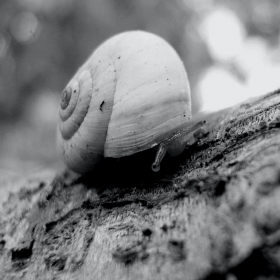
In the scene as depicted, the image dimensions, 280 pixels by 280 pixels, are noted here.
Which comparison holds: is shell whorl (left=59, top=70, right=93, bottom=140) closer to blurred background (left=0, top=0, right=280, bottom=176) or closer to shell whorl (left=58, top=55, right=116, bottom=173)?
shell whorl (left=58, top=55, right=116, bottom=173)

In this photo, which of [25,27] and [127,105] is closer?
[127,105]

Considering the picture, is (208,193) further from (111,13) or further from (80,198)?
(111,13)

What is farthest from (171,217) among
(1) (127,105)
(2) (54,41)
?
(2) (54,41)

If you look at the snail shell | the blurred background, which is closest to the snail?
Answer: the snail shell

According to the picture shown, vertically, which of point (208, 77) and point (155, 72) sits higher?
point (208, 77)

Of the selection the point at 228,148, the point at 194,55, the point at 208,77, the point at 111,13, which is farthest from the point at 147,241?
the point at 208,77

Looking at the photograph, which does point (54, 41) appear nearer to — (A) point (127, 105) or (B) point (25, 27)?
(B) point (25, 27)
